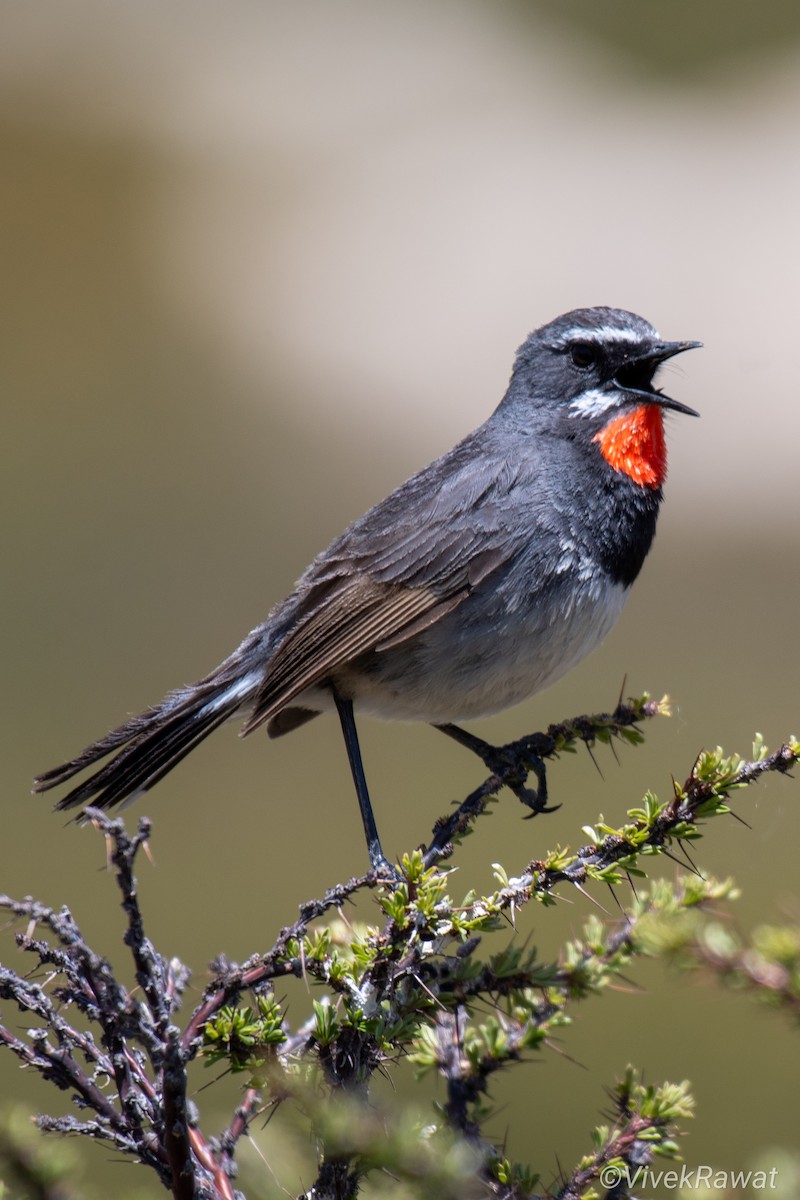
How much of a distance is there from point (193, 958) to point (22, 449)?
10.6 metres

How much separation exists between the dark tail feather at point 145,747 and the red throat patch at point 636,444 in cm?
161

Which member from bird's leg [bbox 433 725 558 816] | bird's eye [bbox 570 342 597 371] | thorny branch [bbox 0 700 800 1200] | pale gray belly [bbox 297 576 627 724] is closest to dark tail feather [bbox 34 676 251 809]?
pale gray belly [bbox 297 576 627 724]

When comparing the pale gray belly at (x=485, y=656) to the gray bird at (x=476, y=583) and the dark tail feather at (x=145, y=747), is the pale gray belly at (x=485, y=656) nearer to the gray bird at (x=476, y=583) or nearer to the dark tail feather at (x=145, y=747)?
the gray bird at (x=476, y=583)

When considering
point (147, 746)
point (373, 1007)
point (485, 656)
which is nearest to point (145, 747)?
point (147, 746)

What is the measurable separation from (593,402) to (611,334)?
251 mm

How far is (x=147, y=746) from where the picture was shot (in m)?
4.57

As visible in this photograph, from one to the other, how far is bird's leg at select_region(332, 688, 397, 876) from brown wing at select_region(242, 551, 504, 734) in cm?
15

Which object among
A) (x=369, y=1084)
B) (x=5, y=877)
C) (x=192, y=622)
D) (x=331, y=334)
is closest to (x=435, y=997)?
(x=369, y=1084)

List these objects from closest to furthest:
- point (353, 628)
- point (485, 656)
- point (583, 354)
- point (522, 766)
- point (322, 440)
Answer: point (522, 766), point (485, 656), point (353, 628), point (583, 354), point (322, 440)

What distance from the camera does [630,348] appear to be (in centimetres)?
488

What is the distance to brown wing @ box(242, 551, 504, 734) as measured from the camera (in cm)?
459

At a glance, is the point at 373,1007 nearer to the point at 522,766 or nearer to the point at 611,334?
the point at 522,766

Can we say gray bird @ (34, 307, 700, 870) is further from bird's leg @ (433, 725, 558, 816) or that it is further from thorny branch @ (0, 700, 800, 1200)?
thorny branch @ (0, 700, 800, 1200)

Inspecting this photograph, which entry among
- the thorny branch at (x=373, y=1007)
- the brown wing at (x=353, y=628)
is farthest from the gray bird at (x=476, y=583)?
the thorny branch at (x=373, y=1007)
